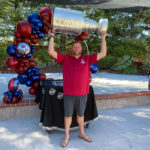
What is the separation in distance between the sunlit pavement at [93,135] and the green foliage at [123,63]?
7.15 meters


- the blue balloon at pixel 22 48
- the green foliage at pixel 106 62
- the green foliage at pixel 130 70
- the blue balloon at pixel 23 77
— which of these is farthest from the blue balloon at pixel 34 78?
the green foliage at pixel 106 62

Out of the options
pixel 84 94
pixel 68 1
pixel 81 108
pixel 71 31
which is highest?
pixel 68 1

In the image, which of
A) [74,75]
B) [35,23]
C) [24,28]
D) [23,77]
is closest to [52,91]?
[74,75]

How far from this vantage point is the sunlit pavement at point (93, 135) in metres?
2.36

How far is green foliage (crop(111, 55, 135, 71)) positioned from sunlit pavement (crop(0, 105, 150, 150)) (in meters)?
7.15

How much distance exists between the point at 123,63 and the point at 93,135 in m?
8.47

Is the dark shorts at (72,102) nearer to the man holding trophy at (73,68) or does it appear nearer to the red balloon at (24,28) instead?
the man holding trophy at (73,68)

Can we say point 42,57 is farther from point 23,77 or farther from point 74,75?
point 74,75

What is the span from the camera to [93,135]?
8.89 ft

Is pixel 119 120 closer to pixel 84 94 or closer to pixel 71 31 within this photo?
pixel 84 94

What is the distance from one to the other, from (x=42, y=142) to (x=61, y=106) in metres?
0.60

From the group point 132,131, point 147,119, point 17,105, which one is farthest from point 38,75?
point 147,119

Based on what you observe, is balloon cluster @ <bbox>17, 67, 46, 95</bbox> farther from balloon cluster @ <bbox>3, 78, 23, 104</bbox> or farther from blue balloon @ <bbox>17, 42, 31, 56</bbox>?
blue balloon @ <bbox>17, 42, 31, 56</bbox>

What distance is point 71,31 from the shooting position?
2209 mm
